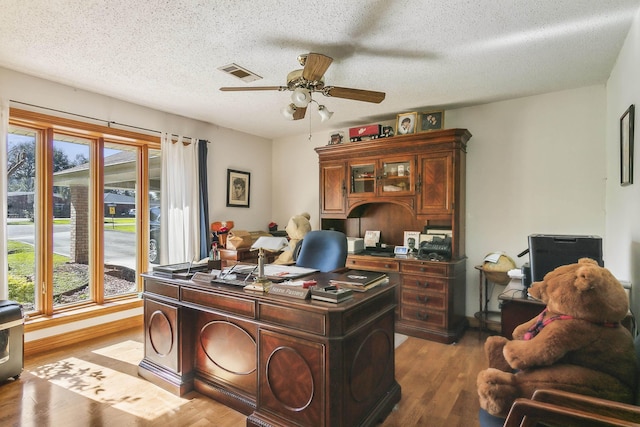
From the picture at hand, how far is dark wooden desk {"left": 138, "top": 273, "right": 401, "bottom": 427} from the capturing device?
1.71 m

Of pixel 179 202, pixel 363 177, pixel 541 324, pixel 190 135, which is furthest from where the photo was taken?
pixel 190 135

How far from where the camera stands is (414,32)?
2268mm

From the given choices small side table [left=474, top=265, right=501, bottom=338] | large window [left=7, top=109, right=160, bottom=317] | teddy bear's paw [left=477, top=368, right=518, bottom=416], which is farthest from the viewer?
small side table [left=474, top=265, right=501, bottom=338]

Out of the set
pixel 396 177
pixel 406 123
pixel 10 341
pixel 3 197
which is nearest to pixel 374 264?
pixel 396 177

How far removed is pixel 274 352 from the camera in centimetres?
187

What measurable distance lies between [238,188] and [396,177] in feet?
7.94

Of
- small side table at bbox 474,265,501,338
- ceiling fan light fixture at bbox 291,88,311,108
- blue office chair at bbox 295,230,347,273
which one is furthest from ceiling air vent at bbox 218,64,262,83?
small side table at bbox 474,265,501,338

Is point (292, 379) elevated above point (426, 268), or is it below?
below

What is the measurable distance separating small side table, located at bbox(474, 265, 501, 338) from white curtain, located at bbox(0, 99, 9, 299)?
448 cm

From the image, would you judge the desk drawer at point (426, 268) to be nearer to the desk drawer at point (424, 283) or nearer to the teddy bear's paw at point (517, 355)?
the desk drawer at point (424, 283)

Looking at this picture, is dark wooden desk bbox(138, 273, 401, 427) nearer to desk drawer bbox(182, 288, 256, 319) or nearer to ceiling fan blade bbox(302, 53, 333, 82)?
desk drawer bbox(182, 288, 256, 319)

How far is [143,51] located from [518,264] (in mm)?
4061

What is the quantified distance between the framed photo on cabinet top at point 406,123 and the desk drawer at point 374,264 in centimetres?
152

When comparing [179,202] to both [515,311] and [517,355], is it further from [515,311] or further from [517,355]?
[517,355]
